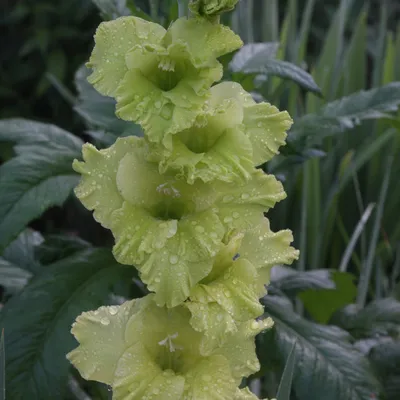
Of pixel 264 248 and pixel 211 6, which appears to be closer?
pixel 211 6

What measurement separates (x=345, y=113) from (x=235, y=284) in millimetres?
602

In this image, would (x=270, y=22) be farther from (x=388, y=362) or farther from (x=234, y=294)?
(x=234, y=294)

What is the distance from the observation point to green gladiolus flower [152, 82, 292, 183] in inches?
22.2

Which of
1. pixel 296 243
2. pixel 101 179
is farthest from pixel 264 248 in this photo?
pixel 296 243

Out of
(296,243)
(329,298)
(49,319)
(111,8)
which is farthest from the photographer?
(296,243)

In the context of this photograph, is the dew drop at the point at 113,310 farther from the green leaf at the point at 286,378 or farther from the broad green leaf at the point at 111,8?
the broad green leaf at the point at 111,8

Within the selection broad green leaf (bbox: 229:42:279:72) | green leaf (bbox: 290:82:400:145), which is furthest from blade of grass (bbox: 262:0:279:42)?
green leaf (bbox: 290:82:400:145)

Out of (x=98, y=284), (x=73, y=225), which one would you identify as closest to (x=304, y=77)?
(x=98, y=284)

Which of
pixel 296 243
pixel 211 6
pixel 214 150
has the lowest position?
pixel 296 243

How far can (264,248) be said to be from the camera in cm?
66

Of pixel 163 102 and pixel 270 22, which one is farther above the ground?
pixel 163 102

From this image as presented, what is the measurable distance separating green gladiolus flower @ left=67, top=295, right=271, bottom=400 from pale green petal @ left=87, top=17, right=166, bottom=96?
0.20m

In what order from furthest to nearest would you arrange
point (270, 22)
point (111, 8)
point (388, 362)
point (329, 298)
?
1. point (270, 22)
2. point (329, 298)
3. point (388, 362)
4. point (111, 8)

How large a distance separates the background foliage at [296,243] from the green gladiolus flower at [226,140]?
20cm
